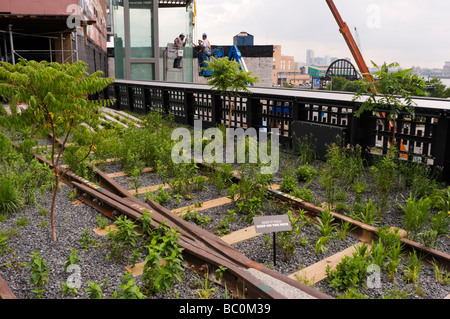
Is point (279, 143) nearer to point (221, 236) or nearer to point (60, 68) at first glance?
point (221, 236)

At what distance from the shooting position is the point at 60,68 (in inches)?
205

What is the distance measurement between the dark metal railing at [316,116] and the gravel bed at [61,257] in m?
5.48

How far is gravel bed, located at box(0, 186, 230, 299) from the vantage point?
3.92m

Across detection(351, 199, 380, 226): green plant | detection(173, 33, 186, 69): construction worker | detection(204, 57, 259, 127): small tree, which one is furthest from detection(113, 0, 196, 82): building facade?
detection(351, 199, 380, 226): green plant

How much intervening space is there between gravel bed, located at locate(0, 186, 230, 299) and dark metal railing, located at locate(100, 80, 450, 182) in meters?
5.48

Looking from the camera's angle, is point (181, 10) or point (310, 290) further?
point (181, 10)

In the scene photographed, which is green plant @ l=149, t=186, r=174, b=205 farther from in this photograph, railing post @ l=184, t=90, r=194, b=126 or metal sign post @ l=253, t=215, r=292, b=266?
railing post @ l=184, t=90, r=194, b=126

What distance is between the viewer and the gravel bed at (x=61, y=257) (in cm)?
392

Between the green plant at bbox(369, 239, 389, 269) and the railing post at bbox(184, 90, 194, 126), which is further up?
the railing post at bbox(184, 90, 194, 126)

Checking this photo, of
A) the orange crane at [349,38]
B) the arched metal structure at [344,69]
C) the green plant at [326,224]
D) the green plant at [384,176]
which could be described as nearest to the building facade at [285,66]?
the arched metal structure at [344,69]

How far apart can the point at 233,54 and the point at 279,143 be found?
2160 centimetres

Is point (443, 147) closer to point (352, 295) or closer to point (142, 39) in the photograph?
point (352, 295)

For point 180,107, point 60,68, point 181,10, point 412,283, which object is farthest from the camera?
point 181,10
